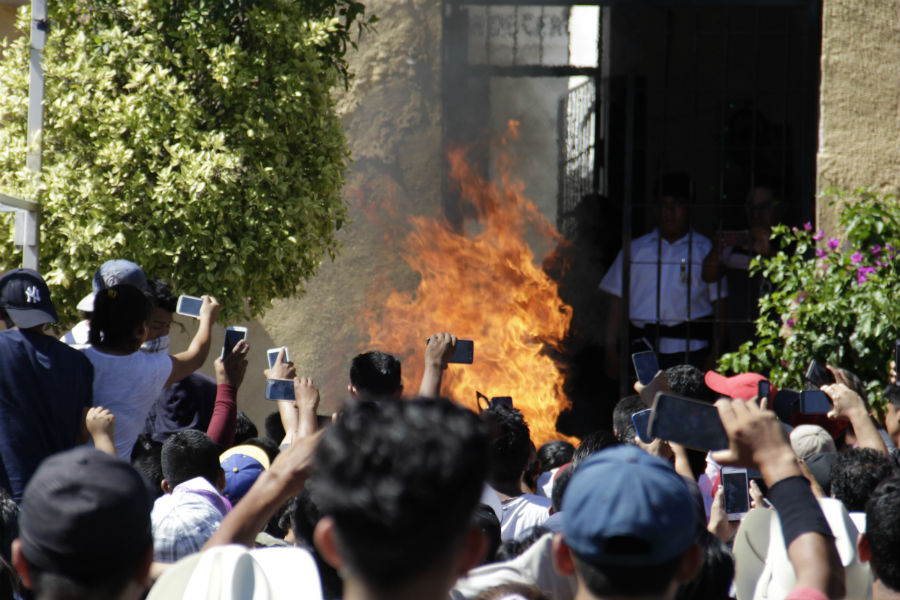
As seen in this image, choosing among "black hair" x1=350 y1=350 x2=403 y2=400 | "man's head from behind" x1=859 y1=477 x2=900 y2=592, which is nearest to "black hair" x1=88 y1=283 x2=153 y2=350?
"black hair" x1=350 y1=350 x2=403 y2=400

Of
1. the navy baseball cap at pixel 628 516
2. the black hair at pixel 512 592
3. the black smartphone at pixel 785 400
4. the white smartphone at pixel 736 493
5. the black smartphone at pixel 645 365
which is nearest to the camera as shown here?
the navy baseball cap at pixel 628 516

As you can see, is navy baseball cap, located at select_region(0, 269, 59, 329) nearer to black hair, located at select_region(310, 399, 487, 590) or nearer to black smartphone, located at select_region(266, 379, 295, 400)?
black smartphone, located at select_region(266, 379, 295, 400)

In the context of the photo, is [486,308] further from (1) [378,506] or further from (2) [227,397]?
(1) [378,506]

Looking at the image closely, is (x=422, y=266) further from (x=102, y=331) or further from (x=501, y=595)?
(x=501, y=595)

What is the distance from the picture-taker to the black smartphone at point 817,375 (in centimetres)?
518

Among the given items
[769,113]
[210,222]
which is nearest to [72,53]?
[210,222]

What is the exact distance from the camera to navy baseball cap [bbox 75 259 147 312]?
4691 mm

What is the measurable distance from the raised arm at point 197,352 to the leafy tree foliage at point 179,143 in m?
1.45

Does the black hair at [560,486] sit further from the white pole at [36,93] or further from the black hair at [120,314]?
the white pole at [36,93]

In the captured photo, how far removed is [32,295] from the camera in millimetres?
4086

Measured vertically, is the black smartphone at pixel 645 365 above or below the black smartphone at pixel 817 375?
above

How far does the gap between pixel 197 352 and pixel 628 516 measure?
10.6 feet

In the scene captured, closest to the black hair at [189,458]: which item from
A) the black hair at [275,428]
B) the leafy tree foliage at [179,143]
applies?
the black hair at [275,428]

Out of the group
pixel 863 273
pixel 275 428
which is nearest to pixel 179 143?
pixel 275 428
